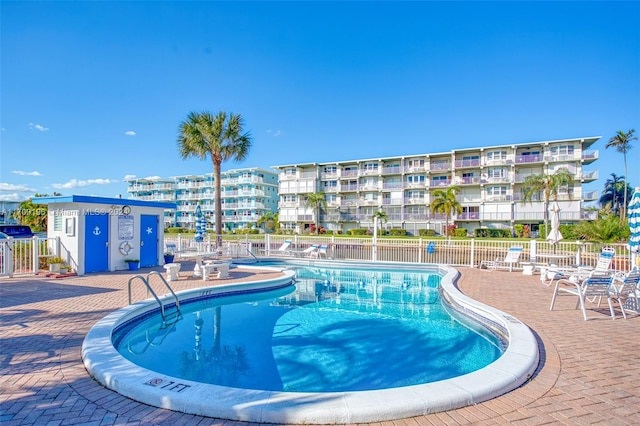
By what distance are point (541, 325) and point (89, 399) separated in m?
6.97

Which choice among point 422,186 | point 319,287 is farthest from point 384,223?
point 319,287

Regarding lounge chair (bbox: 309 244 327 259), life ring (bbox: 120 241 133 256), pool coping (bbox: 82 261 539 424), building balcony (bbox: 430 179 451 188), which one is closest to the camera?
pool coping (bbox: 82 261 539 424)

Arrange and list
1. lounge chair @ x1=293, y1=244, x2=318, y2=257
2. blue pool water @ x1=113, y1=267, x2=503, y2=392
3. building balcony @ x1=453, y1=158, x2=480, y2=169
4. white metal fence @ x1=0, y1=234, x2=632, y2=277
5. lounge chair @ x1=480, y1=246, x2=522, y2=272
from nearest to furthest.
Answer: blue pool water @ x1=113, y1=267, x2=503, y2=392 < white metal fence @ x1=0, y1=234, x2=632, y2=277 < lounge chair @ x1=480, y1=246, x2=522, y2=272 < lounge chair @ x1=293, y1=244, x2=318, y2=257 < building balcony @ x1=453, y1=158, x2=480, y2=169

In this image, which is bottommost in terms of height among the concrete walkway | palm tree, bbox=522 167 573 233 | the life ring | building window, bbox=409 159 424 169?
the concrete walkway

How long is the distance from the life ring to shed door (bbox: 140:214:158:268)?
20.6 inches

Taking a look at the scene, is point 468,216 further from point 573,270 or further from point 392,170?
point 573,270

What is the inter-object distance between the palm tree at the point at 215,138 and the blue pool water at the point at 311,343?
44.5ft

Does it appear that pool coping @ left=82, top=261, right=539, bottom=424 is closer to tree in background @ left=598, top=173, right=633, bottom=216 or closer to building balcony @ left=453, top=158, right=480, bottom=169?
building balcony @ left=453, top=158, right=480, bottom=169

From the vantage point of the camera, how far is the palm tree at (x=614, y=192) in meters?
73.1

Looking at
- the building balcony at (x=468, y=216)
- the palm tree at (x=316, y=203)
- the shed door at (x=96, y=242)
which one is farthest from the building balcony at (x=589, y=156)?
the shed door at (x=96, y=242)

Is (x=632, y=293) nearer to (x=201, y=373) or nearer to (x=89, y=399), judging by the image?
(x=201, y=373)

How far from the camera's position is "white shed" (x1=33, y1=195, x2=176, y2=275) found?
1164 centimetres

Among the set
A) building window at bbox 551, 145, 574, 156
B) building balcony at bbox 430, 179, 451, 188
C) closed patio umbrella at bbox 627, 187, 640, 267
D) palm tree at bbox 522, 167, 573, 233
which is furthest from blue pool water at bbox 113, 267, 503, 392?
building window at bbox 551, 145, 574, 156

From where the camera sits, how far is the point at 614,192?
75.1 metres
